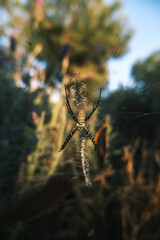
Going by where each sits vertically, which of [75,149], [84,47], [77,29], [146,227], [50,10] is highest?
[50,10]

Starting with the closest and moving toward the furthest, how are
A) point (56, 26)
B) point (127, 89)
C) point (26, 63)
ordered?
point (127, 89) < point (26, 63) < point (56, 26)

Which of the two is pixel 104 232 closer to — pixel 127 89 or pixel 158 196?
pixel 158 196

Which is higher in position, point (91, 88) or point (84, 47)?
point (84, 47)

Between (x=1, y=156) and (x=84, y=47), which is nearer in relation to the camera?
(x=1, y=156)

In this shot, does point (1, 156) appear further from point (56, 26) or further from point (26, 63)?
point (56, 26)

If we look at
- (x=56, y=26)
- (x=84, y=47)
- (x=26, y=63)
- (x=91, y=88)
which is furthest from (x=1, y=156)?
(x=56, y=26)

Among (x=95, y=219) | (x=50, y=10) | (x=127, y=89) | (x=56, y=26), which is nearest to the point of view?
(x=127, y=89)

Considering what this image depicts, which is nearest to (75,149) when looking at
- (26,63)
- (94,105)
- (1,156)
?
(94,105)
